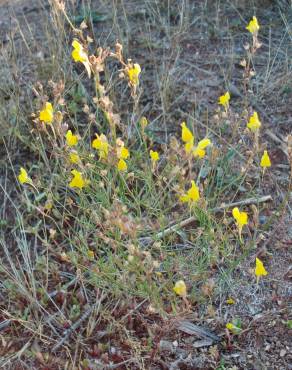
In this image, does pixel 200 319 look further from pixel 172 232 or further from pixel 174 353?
pixel 172 232

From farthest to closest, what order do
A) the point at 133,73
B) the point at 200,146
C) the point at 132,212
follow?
the point at 132,212
the point at 133,73
the point at 200,146

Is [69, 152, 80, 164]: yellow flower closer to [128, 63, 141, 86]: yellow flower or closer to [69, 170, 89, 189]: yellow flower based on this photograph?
[69, 170, 89, 189]: yellow flower

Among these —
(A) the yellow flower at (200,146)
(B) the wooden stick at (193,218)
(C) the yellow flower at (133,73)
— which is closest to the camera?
(A) the yellow flower at (200,146)

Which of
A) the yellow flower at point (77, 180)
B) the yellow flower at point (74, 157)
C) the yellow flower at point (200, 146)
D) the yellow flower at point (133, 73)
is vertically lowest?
the yellow flower at point (77, 180)

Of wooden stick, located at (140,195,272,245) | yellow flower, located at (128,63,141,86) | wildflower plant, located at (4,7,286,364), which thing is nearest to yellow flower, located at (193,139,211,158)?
wildflower plant, located at (4,7,286,364)

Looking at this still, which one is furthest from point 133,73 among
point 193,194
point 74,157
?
point 193,194

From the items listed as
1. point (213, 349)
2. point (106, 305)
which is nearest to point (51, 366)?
point (106, 305)

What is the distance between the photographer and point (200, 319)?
1931mm

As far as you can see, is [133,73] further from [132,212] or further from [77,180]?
[132,212]

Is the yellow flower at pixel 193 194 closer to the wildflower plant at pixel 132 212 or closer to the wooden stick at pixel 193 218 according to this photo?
the wildflower plant at pixel 132 212

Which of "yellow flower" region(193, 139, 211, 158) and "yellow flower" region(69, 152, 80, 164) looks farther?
"yellow flower" region(69, 152, 80, 164)

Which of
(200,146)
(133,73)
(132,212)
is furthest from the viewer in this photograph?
(132,212)

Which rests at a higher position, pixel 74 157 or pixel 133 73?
pixel 133 73

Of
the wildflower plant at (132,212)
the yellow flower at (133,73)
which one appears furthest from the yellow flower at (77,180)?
the yellow flower at (133,73)
